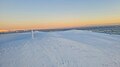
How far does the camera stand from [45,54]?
698 centimetres

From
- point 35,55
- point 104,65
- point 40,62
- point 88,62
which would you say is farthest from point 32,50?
point 104,65

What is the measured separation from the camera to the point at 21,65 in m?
6.12

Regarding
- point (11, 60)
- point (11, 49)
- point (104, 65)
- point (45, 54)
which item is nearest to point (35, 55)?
point (45, 54)

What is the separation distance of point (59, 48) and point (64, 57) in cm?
112

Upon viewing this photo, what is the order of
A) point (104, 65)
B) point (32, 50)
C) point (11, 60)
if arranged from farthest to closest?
point (32, 50) < point (11, 60) < point (104, 65)

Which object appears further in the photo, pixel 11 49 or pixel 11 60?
pixel 11 49

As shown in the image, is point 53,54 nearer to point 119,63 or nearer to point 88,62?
point 88,62

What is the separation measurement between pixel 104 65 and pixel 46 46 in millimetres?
2612

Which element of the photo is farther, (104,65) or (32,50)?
(32,50)

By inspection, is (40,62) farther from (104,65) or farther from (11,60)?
(104,65)

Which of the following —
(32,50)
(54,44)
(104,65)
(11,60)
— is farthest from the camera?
(54,44)

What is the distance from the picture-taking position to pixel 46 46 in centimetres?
→ 794

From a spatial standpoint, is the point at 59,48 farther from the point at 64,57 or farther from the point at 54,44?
the point at 64,57

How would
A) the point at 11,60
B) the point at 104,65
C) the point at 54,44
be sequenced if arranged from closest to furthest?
the point at 104,65
the point at 11,60
the point at 54,44
